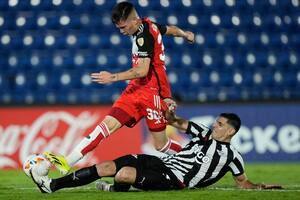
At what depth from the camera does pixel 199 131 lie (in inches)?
303

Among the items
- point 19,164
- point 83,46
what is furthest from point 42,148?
point 83,46

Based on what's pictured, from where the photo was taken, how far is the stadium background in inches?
484

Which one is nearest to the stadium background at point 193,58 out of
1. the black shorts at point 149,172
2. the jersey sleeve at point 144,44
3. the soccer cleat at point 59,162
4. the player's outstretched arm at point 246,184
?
the jersey sleeve at point 144,44

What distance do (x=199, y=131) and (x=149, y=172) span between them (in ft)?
2.76

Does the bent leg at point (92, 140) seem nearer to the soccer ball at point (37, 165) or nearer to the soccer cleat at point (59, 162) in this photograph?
the soccer cleat at point (59, 162)

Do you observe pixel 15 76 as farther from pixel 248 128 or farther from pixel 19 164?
pixel 248 128

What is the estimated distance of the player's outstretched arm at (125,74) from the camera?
23.0 ft

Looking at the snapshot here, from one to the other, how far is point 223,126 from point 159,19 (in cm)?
734

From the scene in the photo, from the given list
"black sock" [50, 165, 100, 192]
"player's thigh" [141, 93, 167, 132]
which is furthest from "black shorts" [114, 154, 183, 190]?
"player's thigh" [141, 93, 167, 132]

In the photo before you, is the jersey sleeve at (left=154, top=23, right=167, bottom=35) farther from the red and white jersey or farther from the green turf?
the green turf

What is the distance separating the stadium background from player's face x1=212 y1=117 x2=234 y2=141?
4666 mm

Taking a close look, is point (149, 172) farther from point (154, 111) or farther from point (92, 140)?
point (154, 111)

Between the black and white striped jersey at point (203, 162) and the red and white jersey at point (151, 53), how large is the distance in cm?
101

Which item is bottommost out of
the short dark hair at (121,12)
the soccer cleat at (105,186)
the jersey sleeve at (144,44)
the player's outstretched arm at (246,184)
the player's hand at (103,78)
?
the player's outstretched arm at (246,184)
